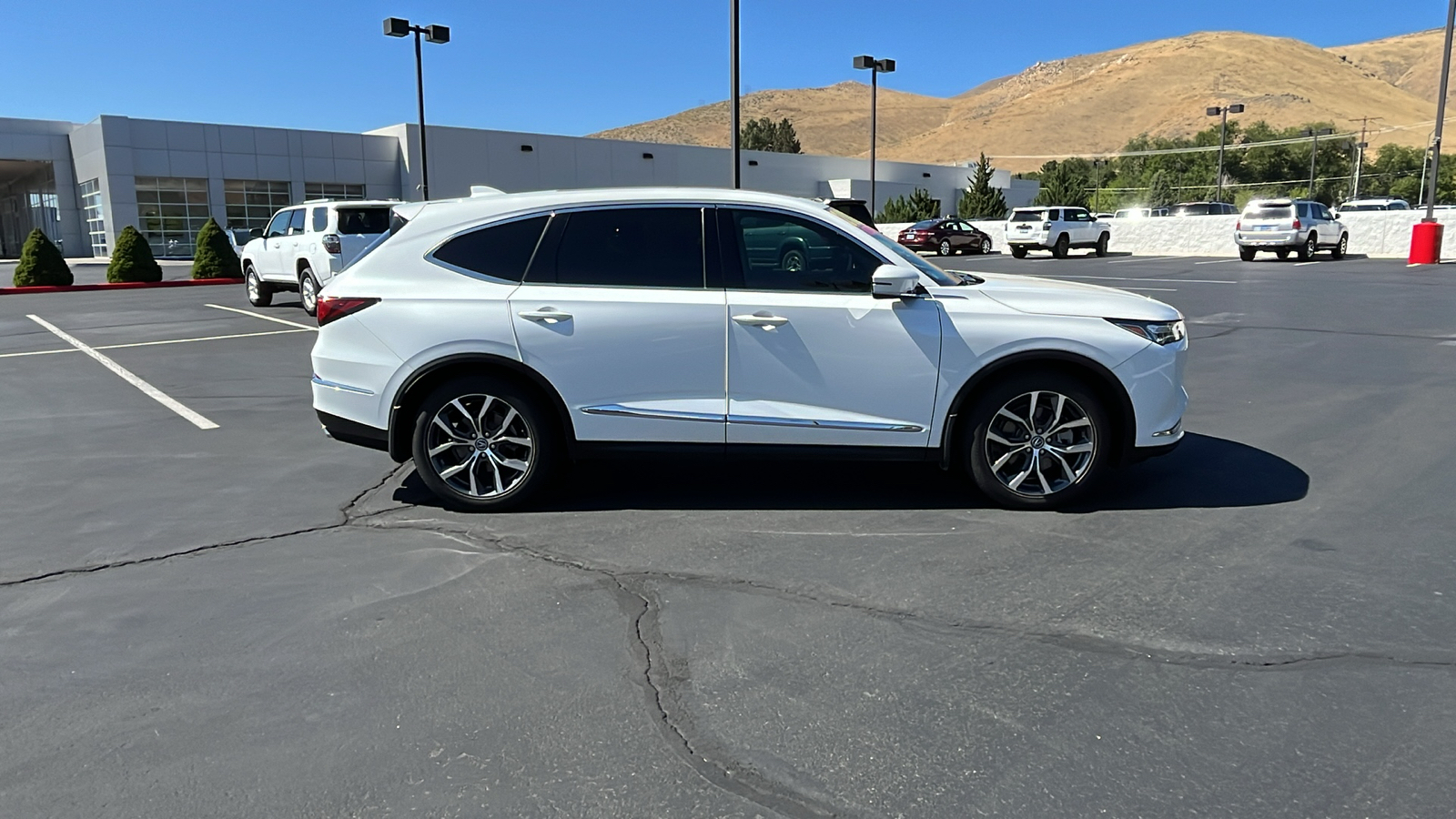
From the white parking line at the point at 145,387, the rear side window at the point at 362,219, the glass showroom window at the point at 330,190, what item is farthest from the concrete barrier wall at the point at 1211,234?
the white parking line at the point at 145,387

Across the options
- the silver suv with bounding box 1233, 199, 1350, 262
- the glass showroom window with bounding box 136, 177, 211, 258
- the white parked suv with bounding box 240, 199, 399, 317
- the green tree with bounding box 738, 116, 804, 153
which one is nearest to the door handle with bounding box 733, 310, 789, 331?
the white parked suv with bounding box 240, 199, 399, 317

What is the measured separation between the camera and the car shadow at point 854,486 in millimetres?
5504

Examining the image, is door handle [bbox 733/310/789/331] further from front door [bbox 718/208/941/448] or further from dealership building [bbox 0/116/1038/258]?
dealership building [bbox 0/116/1038/258]

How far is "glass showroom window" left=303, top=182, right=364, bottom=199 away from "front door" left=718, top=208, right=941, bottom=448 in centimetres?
4478

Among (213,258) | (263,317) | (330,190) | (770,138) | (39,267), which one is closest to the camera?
(263,317)

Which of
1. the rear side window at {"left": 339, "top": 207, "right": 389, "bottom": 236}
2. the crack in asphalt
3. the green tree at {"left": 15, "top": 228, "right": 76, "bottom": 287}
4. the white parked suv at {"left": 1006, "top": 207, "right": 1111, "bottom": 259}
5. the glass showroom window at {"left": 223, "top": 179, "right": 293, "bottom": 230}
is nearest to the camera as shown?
the crack in asphalt

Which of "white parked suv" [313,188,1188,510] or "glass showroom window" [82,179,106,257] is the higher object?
"glass showroom window" [82,179,106,257]

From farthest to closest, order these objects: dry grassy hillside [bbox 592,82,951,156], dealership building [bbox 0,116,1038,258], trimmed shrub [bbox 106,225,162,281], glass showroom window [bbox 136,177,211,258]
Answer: dry grassy hillside [bbox 592,82,951,156] → glass showroom window [bbox 136,177,211,258] → dealership building [bbox 0,116,1038,258] → trimmed shrub [bbox 106,225,162,281]

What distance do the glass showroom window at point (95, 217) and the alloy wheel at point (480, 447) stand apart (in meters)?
45.0

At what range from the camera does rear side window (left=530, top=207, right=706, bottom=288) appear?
532 centimetres

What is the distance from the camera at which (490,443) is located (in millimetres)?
5402

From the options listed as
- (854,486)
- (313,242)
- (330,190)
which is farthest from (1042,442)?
(330,190)

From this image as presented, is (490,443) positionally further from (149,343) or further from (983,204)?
(983,204)

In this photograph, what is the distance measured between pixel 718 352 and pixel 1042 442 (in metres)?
1.76
